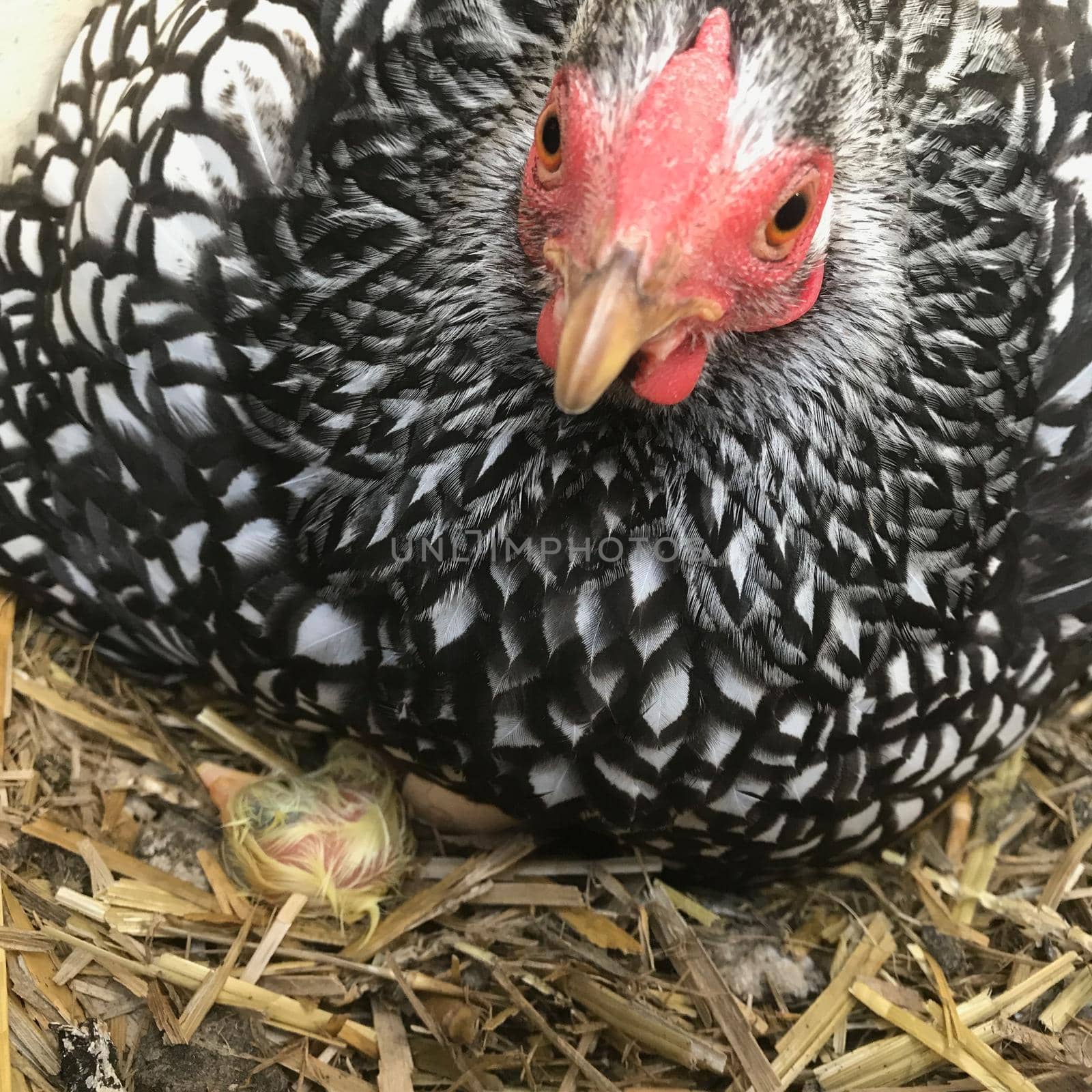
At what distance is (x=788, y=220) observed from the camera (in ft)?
3.90

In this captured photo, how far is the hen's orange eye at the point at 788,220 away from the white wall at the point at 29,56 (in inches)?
63.8

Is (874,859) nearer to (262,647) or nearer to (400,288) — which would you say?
(262,647)

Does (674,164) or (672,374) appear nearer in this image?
(674,164)

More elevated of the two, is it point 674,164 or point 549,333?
point 674,164

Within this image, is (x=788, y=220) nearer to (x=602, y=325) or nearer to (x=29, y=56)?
(x=602, y=325)

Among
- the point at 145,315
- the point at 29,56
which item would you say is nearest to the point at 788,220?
the point at 145,315

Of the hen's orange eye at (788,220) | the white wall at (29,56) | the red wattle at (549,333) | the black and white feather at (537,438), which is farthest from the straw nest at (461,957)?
the hen's orange eye at (788,220)

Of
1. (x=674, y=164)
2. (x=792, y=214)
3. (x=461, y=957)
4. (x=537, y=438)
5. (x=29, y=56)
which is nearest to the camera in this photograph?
(x=674, y=164)

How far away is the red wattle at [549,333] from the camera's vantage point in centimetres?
120

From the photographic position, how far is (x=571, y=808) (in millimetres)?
1711

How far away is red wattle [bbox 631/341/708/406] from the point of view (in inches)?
48.9

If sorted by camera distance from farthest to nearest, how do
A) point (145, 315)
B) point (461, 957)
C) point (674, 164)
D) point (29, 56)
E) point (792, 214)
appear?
point (29, 56)
point (461, 957)
point (145, 315)
point (792, 214)
point (674, 164)

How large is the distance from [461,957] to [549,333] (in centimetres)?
118

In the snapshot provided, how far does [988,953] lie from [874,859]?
257 millimetres
